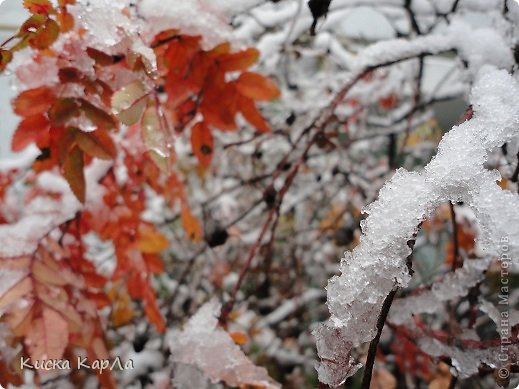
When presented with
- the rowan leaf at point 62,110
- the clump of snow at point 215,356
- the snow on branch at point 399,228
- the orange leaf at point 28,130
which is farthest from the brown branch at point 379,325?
the orange leaf at point 28,130

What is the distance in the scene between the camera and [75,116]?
0.62 metres

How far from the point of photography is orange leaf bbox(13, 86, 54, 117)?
2.13 ft

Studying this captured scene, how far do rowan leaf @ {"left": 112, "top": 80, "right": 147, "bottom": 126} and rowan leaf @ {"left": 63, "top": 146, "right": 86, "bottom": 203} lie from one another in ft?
0.40

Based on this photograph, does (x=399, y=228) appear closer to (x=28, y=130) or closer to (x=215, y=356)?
(x=215, y=356)

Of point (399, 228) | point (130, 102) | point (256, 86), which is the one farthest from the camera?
point (256, 86)

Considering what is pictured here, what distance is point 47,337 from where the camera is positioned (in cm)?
64

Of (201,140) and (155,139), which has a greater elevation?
(155,139)

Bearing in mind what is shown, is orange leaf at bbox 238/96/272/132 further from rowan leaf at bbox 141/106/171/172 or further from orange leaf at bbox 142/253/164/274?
orange leaf at bbox 142/253/164/274

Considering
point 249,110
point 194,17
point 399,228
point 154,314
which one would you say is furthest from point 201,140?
point 399,228

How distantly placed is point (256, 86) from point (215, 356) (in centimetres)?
41

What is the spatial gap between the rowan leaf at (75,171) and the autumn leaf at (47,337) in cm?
17

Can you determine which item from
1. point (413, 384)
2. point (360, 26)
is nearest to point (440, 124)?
point (360, 26)

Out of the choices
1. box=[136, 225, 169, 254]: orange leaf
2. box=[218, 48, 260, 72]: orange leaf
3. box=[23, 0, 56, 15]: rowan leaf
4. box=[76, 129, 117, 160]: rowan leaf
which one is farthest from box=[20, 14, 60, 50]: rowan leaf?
box=[136, 225, 169, 254]: orange leaf

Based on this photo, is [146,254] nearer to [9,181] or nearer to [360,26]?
[9,181]
